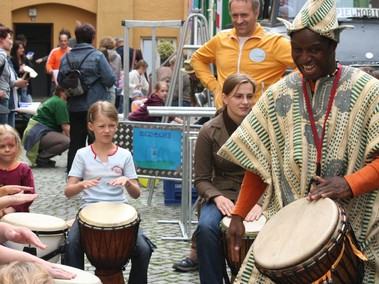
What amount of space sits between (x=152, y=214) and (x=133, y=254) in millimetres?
3637

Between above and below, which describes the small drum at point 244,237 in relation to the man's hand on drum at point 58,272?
below

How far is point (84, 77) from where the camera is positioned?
11.6 metres

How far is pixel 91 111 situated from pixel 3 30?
6299 millimetres

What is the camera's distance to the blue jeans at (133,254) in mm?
6161

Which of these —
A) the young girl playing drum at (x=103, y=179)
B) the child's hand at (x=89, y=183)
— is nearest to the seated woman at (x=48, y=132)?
the young girl playing drum at (x=103, y=179)

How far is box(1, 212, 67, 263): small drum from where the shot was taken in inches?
233

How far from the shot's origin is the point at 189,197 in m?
8.64

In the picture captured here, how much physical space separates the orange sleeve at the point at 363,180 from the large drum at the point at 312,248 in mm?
110

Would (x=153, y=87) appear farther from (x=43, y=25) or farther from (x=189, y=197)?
(x=43, y=25)

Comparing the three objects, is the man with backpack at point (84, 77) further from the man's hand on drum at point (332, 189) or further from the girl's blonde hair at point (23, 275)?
the girl's blonde hair at point (23, 275)

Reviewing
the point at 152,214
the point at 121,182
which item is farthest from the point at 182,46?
the point at 121,182

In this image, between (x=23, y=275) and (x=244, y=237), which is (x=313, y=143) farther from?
(x=244, y=237)

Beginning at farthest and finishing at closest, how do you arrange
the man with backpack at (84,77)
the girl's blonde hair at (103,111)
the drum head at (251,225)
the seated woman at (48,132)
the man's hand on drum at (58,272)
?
the seated woman at (48,132) → the man with backpack at (84,77) → the girl's blonde hair at (103,111) → the drum head at (251,225) → the man's hand on drum at (58,272)

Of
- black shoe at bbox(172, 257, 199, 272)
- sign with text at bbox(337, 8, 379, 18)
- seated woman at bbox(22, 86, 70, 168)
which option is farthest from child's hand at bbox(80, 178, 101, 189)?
seated woman at bbox(22, 86, 70, 168)
